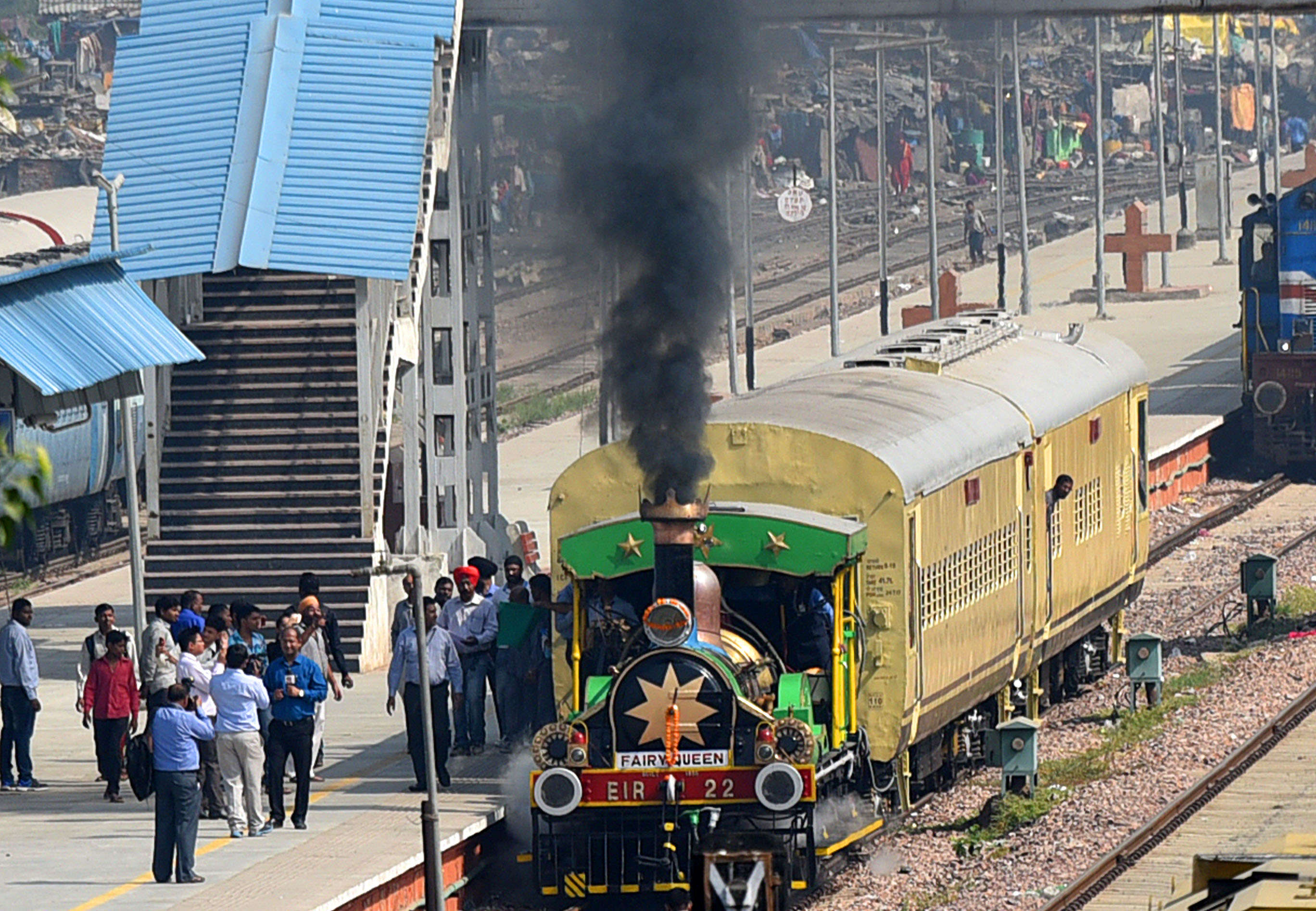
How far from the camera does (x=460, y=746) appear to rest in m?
20.5

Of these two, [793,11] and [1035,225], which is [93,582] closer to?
[793,11]

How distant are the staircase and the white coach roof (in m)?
5.78

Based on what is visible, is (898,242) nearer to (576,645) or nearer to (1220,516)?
(1220,516)

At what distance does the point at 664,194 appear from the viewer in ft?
54.3

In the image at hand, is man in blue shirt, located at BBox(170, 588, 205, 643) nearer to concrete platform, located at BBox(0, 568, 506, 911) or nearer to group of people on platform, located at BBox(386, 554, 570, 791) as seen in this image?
concrete platform, located at BBox(0, 568, 506, 911)

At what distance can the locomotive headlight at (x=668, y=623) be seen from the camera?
1577 cm

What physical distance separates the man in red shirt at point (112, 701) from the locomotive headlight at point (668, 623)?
5031mm

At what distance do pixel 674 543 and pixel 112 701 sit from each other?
5.42m

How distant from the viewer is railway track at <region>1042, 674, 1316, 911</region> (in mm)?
17125

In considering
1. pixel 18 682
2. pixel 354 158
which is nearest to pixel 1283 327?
pixel 354 158

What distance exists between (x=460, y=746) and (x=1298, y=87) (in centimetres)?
7023

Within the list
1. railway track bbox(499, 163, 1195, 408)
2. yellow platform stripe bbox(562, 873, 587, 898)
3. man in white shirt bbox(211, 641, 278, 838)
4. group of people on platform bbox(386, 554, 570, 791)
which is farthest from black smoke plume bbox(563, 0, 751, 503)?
railway track bbox(499, 163, 1195, 408)

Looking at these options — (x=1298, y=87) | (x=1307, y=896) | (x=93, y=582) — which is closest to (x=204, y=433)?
(x=93, y=582)

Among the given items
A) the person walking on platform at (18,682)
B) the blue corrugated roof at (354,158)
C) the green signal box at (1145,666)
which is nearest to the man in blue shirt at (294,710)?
the person walking on platform at (18,682)
